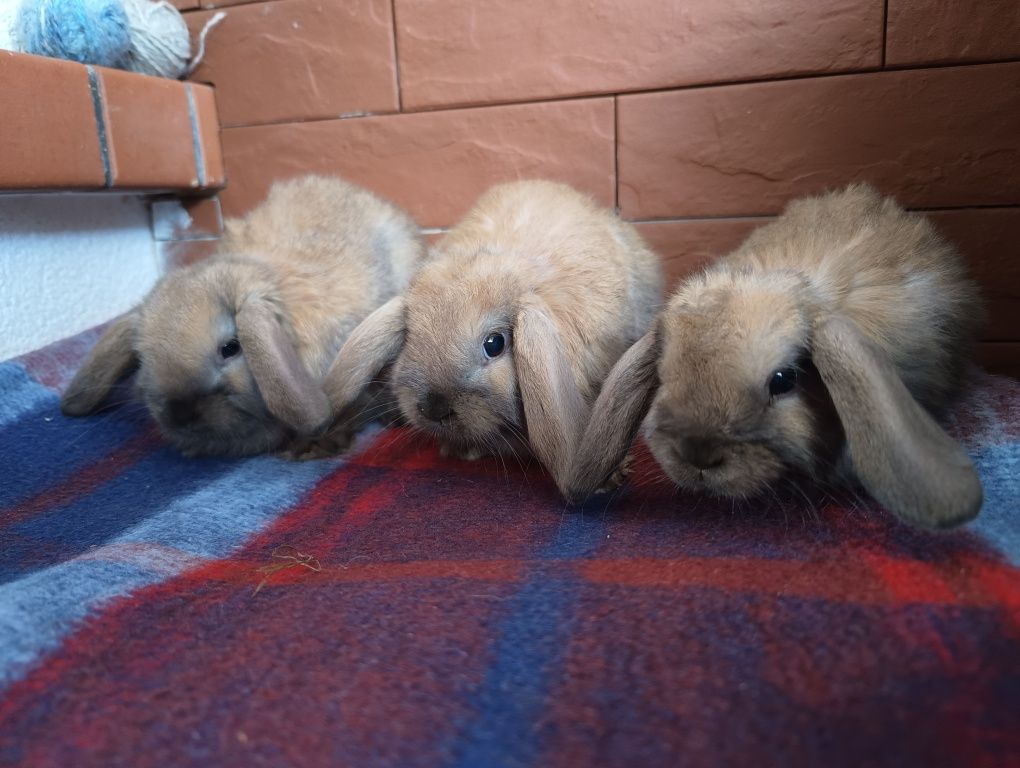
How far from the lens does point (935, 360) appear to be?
1719 mm

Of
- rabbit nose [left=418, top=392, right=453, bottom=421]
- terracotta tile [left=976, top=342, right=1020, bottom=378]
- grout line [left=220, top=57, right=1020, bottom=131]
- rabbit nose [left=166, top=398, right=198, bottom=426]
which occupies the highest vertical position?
grout line [left=220, top=57, right=1020, bottom=131]

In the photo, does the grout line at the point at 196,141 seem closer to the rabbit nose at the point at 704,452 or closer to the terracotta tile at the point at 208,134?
the terracotta tile at the point at 208,134

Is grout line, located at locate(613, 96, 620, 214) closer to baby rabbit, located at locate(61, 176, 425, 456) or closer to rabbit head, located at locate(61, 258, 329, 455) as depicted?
baby rabbit, located at locate(61, 176, 425, 456)

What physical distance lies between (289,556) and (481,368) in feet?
2.17

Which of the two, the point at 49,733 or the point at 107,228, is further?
the point at 107,228

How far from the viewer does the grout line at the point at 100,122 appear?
2.54 metres

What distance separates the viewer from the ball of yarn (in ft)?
9.07

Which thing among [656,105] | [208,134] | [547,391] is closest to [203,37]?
[208,134]

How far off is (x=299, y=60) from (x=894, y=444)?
8.68 feet

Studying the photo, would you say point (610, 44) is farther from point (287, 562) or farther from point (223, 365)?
point (287, 562)

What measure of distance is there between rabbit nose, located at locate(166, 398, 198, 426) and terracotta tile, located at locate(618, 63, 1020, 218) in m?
1.66

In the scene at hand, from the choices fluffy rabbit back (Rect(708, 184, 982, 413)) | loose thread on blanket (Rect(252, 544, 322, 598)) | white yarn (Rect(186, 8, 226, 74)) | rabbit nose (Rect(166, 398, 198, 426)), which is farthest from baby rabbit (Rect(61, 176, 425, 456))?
fluffy rabbit back (Rect(708, 184, 982, 413))

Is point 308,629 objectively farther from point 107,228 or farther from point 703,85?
point 107,228

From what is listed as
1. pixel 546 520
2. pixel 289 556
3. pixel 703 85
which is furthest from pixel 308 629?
pixel 703 85
